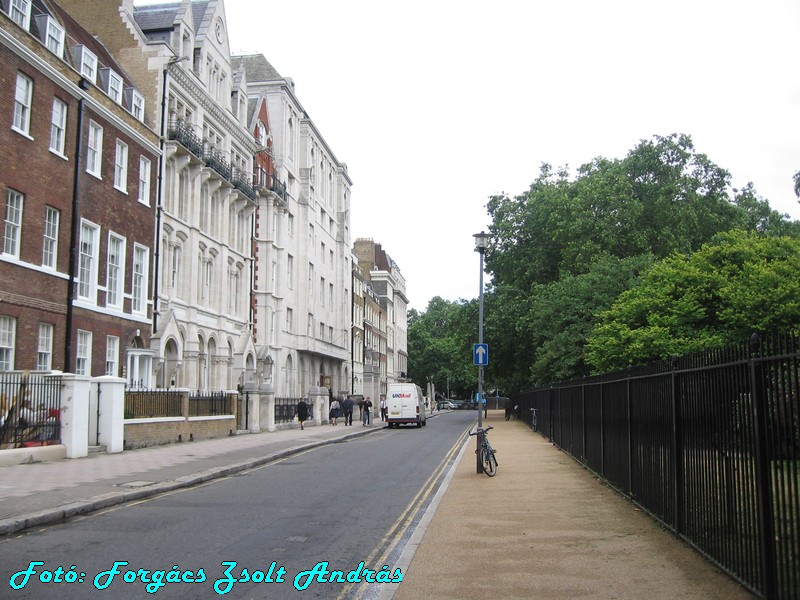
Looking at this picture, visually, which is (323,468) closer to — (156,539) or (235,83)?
(156,539)

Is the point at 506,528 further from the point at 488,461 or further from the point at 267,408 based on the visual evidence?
the point at 267,408

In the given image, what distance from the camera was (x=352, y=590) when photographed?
A: 22.4ft

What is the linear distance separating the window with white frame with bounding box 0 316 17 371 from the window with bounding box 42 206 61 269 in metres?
2.29

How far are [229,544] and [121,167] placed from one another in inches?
875

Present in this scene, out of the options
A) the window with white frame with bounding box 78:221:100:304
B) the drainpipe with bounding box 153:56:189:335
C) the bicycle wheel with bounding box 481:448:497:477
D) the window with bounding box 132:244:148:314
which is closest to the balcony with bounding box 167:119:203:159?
the drainpipe with bounding box 153:56:189:335

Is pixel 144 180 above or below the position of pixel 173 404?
above

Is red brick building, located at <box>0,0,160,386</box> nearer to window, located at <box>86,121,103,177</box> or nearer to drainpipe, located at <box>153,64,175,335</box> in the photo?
window, located at <box>86,121,103,177</box>

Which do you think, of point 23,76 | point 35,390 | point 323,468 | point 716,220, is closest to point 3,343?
point 35,390

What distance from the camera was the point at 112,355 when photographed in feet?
88.5

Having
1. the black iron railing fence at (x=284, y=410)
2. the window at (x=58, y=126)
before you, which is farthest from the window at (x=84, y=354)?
the black iron railing fence at (x=284, y=410)

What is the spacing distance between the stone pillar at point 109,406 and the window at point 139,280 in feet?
30.7

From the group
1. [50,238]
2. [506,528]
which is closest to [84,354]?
[50,238]

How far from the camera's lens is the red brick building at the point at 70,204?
70.1ft

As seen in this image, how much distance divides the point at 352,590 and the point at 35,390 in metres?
13.3
